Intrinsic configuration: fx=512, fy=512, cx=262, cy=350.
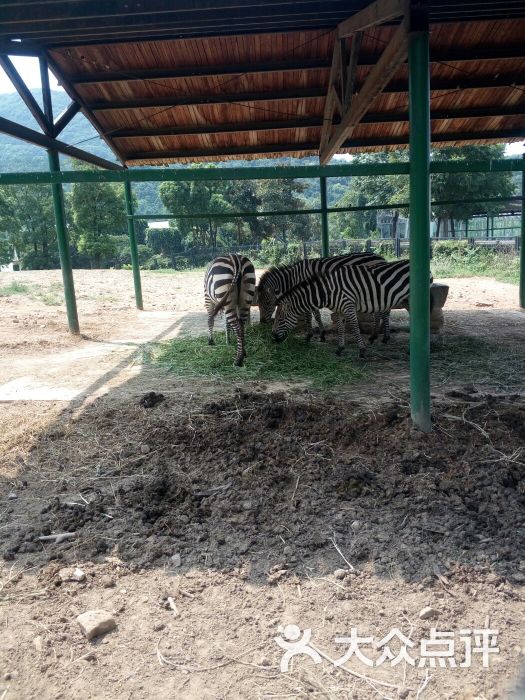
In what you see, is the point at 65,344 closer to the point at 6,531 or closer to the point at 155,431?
Result: the point at 155,431

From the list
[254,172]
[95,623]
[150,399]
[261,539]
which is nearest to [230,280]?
[254,172]

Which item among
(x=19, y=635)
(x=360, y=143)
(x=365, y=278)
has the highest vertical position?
(x=360, y=143)

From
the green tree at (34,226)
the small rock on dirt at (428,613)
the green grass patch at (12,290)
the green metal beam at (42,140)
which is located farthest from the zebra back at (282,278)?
the green tree at (34,226)

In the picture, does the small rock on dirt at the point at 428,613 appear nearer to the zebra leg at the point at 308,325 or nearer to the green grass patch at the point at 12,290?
the zebra leg at the point at 308,325

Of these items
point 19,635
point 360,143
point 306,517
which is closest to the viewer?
point 19,635

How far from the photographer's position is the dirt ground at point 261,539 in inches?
91.5

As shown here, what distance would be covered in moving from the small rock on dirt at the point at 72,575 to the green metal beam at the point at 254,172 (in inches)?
138

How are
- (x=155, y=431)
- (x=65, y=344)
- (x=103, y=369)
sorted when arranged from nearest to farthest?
(x=155, y=431) → (x=103, y=369) → (x=65, y=344)

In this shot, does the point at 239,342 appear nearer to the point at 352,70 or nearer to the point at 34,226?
the point at 352,70

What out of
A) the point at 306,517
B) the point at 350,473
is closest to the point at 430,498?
the point at 350,473

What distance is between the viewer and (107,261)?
123 feet

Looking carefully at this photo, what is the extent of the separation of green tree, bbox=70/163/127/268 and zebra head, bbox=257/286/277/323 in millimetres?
26795

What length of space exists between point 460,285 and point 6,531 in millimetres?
15477

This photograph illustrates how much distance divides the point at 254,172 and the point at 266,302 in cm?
405
